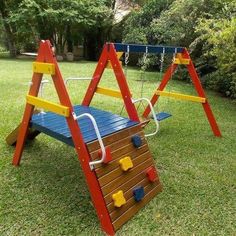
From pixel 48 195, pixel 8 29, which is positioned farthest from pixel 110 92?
pixel 8 29

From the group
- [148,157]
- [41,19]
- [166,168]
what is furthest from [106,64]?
[41,19]

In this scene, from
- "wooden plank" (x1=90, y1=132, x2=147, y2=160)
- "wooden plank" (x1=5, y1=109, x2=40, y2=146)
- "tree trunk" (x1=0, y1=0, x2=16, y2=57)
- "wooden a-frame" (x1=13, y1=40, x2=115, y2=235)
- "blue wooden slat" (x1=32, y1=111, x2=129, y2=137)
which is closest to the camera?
"wooden a-frame" (x1=13, y1=40, x2=115, y2=235)

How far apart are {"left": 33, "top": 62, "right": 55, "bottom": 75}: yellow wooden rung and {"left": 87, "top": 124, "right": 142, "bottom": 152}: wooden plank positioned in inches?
25.4

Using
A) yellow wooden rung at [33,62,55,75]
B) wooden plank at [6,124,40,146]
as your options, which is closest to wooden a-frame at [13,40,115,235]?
yellow wooden rung at [33,62,55,75]

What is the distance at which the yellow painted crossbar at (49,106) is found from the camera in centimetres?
234

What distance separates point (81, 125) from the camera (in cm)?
284

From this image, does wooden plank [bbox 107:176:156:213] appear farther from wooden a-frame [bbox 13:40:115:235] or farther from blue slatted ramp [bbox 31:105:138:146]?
blue slatted ramp [bbox 31:105:138:146]

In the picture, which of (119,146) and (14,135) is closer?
(119,146)

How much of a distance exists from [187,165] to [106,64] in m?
1.44

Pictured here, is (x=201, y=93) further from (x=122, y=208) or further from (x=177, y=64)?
(x=122, y=208)

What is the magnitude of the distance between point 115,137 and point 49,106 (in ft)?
2.02

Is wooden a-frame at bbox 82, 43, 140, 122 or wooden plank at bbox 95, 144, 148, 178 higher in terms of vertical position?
wooden a-frame at bbox 82, 43, 140, 122

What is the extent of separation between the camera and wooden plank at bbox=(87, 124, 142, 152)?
7.82 ft

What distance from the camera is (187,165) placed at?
11.2 ft
